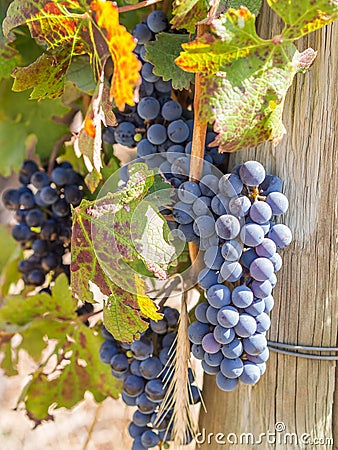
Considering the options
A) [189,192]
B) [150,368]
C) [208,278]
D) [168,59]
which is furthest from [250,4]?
[150,368]

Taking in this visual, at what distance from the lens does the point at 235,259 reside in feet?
2.55

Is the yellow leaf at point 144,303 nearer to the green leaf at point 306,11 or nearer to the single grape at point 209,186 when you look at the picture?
the single grape at point 209,186

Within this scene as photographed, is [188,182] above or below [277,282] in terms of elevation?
above

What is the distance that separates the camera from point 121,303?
777 millimetres

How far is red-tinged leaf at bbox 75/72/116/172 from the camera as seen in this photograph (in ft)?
2.14

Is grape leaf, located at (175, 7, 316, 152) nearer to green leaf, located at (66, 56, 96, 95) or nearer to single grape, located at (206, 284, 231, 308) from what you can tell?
single grape, located at (206, 284, 231, 308)

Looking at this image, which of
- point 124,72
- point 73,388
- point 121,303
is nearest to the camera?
point 124,72

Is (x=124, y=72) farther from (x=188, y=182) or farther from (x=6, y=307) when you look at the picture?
(x=6, y=307)

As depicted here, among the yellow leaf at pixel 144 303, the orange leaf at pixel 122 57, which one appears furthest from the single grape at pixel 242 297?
the orange leaf at pixel 122 57

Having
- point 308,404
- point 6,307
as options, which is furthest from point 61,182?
point 308,404

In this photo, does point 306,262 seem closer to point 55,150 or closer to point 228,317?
point 228,317

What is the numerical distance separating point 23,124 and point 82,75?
38 centimetres

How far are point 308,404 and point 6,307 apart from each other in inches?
24.6

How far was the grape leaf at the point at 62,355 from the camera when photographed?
3.80 feet
